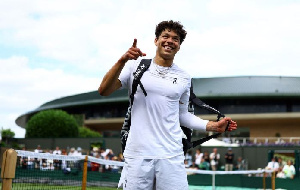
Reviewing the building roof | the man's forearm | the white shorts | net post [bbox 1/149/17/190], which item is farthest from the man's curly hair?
the building roof

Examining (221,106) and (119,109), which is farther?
(119,109)

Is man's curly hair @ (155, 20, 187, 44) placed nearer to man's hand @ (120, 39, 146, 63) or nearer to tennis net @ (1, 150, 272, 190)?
man's hand @ (120, 39, 146, 63)

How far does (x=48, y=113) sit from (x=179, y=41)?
45.6 meters

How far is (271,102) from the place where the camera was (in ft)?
204

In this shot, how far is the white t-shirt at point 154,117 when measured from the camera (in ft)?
12.2

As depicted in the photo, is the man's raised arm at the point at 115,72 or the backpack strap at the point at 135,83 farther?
the backpack strap at the point at 135,83

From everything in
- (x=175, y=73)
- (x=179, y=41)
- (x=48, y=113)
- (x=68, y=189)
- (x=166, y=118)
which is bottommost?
(x=68, y=189)

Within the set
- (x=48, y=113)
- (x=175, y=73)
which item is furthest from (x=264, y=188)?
(x=48, y=113)

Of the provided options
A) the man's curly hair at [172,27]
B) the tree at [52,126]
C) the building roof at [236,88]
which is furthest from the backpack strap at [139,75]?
the building roof at [236,88]

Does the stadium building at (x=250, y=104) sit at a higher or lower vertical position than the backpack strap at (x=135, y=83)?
higher

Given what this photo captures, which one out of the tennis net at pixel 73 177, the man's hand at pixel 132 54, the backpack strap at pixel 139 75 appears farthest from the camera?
the tennis net at pixel 73 177

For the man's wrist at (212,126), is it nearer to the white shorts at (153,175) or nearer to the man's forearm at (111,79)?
the white shorts at (153,175)

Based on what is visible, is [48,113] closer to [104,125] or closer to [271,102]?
[104,125]

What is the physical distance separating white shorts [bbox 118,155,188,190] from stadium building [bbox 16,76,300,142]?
54098mm
